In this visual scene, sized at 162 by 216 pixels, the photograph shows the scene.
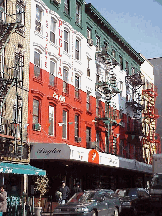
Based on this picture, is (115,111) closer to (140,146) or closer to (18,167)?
(140,146)

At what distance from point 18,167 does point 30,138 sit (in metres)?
3.57

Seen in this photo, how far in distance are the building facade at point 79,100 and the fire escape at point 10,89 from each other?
1.37m

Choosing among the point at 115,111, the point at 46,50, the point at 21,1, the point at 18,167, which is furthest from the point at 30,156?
the point at 115,111

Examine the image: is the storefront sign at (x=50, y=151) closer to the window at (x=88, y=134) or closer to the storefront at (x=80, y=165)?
the storefront at (x=80, y=165)

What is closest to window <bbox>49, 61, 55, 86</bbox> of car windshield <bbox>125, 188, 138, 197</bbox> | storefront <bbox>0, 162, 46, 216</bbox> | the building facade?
the building facade

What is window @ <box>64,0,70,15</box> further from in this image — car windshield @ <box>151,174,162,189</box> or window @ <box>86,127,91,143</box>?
car windshield @ <box>151,174,162,189</box>

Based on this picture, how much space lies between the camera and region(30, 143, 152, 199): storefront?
24430 mm

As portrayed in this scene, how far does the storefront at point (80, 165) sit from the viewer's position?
962 inches

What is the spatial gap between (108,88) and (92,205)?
1928 cm

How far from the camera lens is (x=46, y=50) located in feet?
91.6

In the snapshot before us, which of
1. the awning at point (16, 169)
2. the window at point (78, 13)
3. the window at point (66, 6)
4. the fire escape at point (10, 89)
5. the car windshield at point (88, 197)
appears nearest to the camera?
the car windshield at point (88, 197)

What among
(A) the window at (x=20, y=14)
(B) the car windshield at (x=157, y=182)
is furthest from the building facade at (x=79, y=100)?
(B) the car windshield at (x=157, y=182)

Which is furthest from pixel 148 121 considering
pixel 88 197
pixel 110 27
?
pixel 88 197

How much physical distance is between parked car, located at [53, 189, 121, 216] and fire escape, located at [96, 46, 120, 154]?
1465cm
